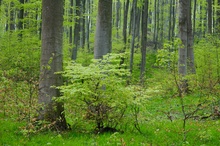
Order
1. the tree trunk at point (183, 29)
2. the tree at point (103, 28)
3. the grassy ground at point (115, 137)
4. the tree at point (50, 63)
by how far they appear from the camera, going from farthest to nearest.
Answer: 1. the tree trunk at point (183, 29)
2. the tree at point (103, 28)
3. the tree at point (50, 63)
4. the grassy ground at point (115, 137)

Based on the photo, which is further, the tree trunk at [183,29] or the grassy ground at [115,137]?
the tree trunk at [183,29]

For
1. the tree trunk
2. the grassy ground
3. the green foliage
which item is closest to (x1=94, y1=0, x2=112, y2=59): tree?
the green foliage

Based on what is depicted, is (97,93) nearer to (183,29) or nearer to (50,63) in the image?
(50,63)

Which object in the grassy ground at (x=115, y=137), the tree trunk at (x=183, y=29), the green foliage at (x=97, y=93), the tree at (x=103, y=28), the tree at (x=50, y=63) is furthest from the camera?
the tree trunk at (x=183, y=29)

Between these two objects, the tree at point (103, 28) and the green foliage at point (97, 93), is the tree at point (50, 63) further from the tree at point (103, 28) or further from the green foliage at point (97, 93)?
the tree at point (103, 28)

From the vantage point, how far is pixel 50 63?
19.4 feet


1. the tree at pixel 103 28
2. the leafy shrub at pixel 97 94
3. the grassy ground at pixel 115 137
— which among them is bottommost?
the grassy ground at pixel 115 137

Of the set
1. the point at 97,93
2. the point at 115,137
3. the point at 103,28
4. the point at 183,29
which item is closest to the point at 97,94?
the point at 97,93

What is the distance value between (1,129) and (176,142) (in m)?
3.96

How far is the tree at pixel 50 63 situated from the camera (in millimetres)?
5945

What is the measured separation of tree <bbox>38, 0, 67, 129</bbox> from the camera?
5.95 meters

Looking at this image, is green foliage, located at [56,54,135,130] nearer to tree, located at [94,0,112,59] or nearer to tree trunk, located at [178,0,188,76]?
tree, located at [94,0,112,59]

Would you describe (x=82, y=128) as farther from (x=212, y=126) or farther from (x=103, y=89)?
(x=212, y=126)

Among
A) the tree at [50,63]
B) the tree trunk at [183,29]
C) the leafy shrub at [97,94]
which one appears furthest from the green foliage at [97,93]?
the tree trunk at [183,29]
